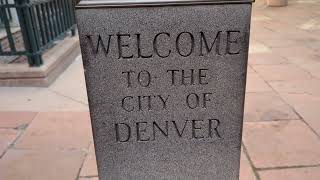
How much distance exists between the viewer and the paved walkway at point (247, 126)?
2.78m

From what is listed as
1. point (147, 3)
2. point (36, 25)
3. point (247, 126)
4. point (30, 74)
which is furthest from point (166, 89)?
point (36, 25)

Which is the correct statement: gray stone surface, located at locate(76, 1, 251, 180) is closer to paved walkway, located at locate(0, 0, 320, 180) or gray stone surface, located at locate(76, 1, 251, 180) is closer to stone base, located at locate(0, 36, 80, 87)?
paved walkway, located at locate(0, 0, 320, 180)

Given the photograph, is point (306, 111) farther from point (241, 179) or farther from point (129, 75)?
point (129, 75)

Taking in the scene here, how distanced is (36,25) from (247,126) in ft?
9.67

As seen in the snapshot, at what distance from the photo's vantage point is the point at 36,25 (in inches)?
184

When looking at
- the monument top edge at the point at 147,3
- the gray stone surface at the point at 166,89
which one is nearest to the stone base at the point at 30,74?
the gray stone surface at the point at 166,89

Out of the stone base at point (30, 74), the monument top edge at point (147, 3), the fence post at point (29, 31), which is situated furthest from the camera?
the stone base at point (30, 74)

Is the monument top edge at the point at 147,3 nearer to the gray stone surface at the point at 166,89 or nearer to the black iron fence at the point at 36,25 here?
the gray stone surface at the point at 166,89

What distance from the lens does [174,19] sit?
184 cm

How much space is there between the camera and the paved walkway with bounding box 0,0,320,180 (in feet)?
9.12

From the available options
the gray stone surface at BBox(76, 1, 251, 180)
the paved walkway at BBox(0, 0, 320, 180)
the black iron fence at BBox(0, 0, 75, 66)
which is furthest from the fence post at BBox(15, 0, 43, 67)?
the gray stone surface at BBox(76, 1, 251, 180)

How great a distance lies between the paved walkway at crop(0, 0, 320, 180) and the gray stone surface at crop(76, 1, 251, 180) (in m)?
0.63

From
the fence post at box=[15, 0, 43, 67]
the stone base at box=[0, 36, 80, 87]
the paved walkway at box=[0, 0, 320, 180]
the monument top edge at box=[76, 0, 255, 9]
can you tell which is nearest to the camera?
the monument top edge at box=[76, 0, 255, 9]

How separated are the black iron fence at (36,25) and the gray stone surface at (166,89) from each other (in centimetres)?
282
